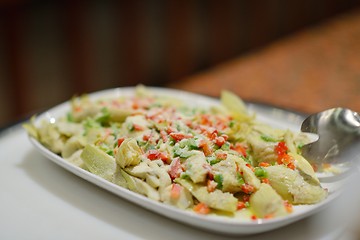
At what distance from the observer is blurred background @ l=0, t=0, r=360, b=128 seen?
2.20m

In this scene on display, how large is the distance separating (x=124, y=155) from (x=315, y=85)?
1.29m

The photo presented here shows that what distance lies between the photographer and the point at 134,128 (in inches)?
45.4

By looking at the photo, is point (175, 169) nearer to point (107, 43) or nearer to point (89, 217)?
point (89, 217)

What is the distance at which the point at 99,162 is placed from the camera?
41.3 inches

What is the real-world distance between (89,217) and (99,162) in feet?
0.40

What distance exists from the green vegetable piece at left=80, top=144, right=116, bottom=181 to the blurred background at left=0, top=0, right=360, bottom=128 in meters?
0.77

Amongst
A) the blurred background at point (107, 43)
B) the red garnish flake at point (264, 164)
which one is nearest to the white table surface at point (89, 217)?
the red garnish flake at point (264, 164)

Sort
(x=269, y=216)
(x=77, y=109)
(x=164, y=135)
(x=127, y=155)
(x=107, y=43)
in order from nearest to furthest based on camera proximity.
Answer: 1. (x=269, y=216)
2. (x=127, y=155)
3. (x=164, y=135)
4. (x=77, y=109)
5. (x=107, y=43)

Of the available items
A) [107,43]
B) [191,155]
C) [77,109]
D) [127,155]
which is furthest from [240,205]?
[107,43]

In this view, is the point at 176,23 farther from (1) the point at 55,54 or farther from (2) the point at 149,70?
(1) the point at 55,54

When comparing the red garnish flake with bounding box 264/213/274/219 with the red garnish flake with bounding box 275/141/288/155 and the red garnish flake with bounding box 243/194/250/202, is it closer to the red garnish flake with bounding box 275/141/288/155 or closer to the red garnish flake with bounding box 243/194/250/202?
the red garnish flake with bounding box 243/194/250/202

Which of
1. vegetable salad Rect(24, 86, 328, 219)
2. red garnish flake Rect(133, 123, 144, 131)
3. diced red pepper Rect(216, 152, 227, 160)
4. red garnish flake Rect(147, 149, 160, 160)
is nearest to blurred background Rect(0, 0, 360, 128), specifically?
vegetable salad Rect(24, 86, 328, 219)

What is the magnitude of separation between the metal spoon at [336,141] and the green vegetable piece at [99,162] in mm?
454

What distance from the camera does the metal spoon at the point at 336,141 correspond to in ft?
3.60
